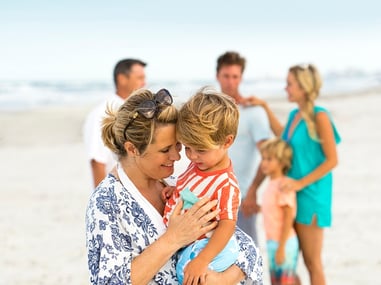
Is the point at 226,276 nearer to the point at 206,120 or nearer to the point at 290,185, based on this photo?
the point at 206,120

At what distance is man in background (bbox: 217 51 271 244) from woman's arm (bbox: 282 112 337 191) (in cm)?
37

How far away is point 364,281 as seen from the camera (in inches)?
244

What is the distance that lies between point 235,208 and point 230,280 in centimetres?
25

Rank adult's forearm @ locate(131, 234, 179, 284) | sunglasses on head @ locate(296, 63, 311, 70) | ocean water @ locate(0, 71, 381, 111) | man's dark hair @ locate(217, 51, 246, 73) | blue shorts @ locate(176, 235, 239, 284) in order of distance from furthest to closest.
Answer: ocean water @ locate(0, 71, 381, 111) → man's dark hair @ locate(217, 51, 246, 73) → sunglasses on head @ locate(296, 63, 311, 70) → blue shorts @ locate(176, 235, 239, 284) → adult's forearm @ locate(131, 234, 179, 284)

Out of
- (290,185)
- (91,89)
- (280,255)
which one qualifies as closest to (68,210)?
(280,255)

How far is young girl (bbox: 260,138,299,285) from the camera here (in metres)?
4.91

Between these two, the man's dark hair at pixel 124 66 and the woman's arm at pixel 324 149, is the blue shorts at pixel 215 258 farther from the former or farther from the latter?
the man's dark hair at pixel 124 66

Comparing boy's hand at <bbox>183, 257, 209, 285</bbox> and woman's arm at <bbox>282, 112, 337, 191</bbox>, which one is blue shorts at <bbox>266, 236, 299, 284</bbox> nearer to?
woman's arm at <bbox>282, 112, 337, 191</bbox>

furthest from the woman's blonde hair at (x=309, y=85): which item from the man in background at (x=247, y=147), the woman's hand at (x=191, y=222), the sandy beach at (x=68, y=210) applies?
the woman's hand at (x=191, y=222)

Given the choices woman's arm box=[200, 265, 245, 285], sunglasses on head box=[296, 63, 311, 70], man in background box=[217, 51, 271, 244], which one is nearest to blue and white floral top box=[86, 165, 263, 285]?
woman's arm box=[200, 265, 245, 285]

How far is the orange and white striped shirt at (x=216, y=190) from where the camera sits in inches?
95.7

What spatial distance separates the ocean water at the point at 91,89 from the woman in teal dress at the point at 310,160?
2259 cm

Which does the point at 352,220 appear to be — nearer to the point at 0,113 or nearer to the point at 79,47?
the point at 0,113

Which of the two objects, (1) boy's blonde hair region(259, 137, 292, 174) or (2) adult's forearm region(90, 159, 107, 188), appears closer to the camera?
(2) adult's forearm region(90, 159, 107, 188)
